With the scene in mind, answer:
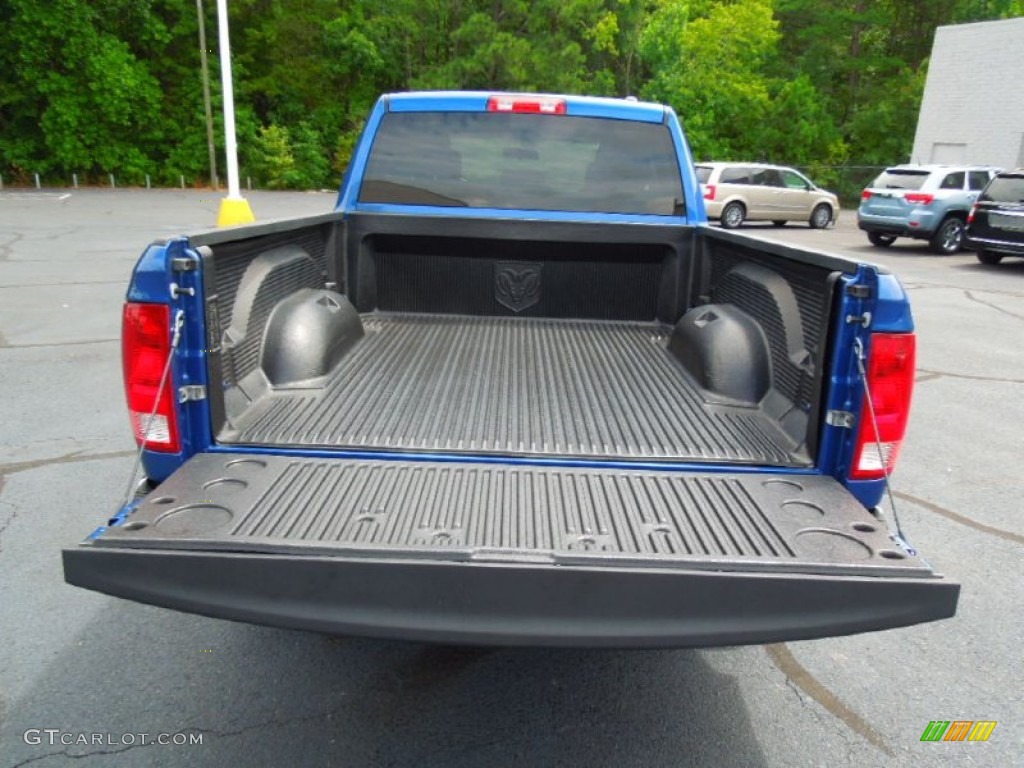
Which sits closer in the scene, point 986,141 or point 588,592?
point 588,592

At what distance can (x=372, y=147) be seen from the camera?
13.7 ft

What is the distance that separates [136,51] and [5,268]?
88.2ft

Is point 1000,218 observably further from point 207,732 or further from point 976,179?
point 207,732

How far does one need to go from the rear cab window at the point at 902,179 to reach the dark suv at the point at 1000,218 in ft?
6.66

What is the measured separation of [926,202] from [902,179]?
807 mm

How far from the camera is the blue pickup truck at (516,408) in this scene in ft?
5.98

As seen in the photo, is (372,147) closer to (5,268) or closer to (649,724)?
(649,724)

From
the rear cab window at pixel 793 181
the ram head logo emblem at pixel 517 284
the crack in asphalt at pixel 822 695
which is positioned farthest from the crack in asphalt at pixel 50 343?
the rear cab window at pixel 793 181

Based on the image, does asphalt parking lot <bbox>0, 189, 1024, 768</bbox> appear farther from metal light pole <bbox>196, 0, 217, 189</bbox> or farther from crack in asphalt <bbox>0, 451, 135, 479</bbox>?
metal light pole <bbox>196, 0, 217, 189</bbox>

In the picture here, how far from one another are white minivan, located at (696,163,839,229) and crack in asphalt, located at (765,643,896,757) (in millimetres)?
18385

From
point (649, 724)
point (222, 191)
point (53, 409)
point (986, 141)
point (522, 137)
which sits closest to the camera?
point (649, 724)

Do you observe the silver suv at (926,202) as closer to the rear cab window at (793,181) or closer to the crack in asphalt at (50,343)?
the rear cab window at (793,181)

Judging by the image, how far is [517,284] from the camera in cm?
430

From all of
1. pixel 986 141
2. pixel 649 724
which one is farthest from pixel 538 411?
pixel 986 141
